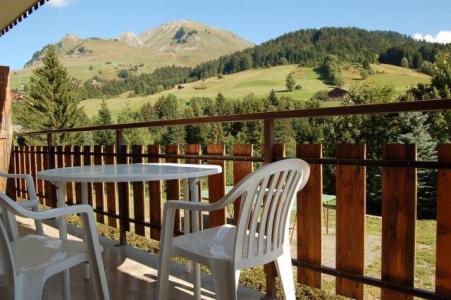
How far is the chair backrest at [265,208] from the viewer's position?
4.53ft

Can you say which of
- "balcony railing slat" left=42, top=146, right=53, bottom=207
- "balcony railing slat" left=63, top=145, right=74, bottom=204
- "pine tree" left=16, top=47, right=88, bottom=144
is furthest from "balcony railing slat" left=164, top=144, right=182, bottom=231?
"pine tree" left=16, top=47, right=88, bottom=144

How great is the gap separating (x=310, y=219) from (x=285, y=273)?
466 mm

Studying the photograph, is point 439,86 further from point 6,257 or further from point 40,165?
point 6,257

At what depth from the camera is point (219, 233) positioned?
5.97ft

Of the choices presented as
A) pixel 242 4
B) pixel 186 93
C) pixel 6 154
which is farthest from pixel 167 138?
pixel 242 4

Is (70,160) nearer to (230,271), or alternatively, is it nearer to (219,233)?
(219,233)

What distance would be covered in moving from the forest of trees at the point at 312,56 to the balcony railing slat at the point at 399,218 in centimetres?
5216

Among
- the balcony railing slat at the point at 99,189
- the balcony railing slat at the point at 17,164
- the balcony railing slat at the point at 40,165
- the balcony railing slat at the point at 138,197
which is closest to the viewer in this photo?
the balcony railing slat at the point at 138,197

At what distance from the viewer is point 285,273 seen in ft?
5.65

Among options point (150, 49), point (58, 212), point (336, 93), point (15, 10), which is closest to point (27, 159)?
point (15, 10)

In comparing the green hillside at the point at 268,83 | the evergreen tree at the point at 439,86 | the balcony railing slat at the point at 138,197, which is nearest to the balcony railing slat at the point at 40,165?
the balcony railing slat at the point at 138,197

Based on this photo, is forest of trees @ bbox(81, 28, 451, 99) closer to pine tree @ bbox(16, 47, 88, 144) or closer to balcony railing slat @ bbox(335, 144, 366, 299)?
pine tree @ bbox(16, 47, 88, 144)

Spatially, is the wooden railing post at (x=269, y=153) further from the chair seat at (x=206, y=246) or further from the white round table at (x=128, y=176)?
the chair seat at (x=206, y=246)

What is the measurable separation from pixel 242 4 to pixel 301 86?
159 ft
